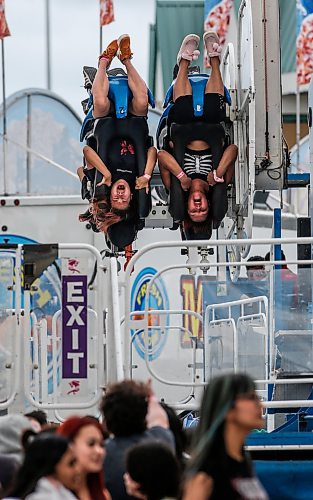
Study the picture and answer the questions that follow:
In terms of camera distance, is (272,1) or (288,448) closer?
(288,448)

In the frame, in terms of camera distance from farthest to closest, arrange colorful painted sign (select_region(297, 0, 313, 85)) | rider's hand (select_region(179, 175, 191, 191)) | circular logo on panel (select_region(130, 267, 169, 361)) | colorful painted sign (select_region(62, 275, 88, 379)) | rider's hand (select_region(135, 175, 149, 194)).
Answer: colorful painted sign (select_region(297, 0, 313, 85)), rider's hand (select_region(135, 175, 149, 194)), rider's hand (select_region(179, 175, 191, 191)), circular logo on panel (select_region(130, 267, 169, 361)), colorful painted sign (select_region(62, 275, 88, 379))

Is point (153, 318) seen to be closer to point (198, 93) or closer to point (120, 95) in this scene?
point (120, 95)

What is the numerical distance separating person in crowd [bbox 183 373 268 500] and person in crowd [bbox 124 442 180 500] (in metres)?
0.67

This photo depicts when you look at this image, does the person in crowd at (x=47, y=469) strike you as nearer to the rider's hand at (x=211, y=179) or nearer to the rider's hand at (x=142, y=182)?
the rider's hand at (x=211, y=179)

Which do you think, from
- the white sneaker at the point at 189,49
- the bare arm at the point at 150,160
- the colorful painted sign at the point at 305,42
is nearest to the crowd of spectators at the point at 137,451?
the bare arm at the point at 150,160

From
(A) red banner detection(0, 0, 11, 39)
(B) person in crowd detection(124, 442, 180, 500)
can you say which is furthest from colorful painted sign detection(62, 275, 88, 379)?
(A) red banner detection(0, 0, 11, 39)

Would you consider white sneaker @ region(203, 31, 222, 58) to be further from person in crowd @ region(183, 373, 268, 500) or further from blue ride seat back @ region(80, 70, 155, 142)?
person in crowd @ region(183, 373, 268, 500)

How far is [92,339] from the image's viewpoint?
937cm

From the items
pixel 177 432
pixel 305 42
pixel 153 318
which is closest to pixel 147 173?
pixel 153 318

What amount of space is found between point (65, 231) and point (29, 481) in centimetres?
1155

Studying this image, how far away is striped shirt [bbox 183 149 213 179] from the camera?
10.9 meters

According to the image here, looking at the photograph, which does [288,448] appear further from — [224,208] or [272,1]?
[272,1]

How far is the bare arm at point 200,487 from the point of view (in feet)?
16.6

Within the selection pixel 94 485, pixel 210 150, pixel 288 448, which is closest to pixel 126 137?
pixel 210 150
